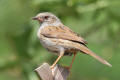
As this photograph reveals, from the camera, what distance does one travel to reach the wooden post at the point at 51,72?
720cm

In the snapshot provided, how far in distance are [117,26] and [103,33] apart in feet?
1.03

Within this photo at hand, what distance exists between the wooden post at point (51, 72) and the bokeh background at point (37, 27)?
2.41 m

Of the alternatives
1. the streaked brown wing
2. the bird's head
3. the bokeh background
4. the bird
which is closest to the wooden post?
the bird

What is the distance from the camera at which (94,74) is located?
11797mm

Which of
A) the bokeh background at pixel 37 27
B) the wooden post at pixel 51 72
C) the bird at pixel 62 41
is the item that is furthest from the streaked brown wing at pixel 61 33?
the bokeh background at pixel 37 27

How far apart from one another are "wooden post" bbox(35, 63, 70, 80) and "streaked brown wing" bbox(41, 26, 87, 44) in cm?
49

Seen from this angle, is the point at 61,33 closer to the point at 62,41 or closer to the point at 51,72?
the point at 62,41

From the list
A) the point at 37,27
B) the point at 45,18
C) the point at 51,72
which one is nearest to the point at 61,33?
the point at 45,18

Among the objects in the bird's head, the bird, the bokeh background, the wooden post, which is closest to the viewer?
the wooden post

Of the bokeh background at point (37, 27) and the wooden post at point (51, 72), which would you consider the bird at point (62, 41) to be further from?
the bokeh background at point (37, 27)

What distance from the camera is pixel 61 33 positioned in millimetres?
8406

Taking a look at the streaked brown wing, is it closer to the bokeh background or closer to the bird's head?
the bird's head

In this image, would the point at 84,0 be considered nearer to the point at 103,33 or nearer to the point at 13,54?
the point at 103,33

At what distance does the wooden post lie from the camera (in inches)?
283
